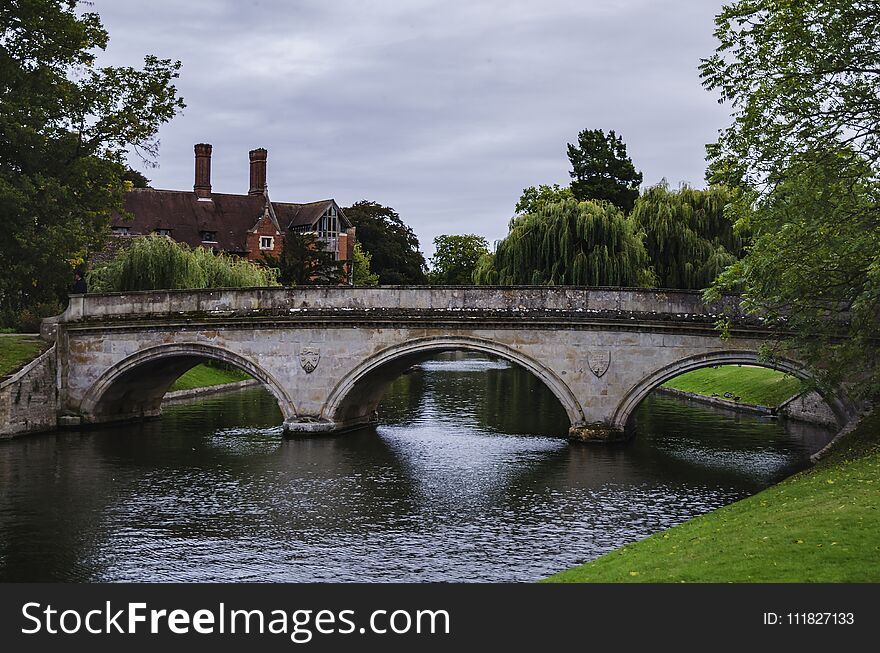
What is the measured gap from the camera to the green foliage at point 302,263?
57.9 meters

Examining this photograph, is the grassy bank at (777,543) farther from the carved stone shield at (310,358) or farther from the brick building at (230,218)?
the brick building at (230,218)

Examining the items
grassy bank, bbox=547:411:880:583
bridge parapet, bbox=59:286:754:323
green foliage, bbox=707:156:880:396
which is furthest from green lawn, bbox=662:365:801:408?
grassy bank, bbox=547:411:880:583

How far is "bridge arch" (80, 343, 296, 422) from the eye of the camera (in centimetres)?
3300

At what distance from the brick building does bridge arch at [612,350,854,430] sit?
143 ft

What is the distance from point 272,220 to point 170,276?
35.0 meters

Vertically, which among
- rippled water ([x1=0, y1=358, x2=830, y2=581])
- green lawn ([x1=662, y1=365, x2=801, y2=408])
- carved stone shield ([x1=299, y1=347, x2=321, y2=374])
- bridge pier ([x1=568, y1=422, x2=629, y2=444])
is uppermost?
carved stone shield ([x1=299, y1=347, x2=321, y2=374])

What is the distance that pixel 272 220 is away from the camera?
248ft

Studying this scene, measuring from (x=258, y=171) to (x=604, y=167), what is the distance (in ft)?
103

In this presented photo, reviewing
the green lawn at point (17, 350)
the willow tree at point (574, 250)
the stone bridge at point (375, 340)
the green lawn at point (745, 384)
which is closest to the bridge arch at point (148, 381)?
the stone bridge at point (375, 340)

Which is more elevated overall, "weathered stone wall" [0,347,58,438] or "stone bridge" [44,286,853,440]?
"stone bridge" [44,286,853,440]

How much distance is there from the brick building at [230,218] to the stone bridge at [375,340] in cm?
3540

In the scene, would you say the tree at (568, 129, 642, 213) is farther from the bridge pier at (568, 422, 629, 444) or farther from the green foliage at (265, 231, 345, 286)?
the bridge pier at (568, 422, 629, 444)
